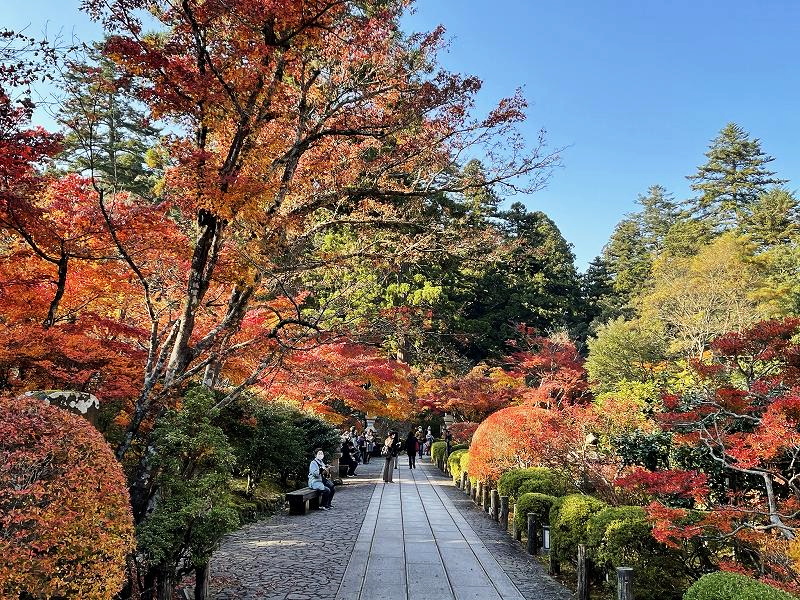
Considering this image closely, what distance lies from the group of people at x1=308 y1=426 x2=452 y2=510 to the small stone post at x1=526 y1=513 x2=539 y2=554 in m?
4.94

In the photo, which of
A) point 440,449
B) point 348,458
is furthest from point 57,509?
point 440,449

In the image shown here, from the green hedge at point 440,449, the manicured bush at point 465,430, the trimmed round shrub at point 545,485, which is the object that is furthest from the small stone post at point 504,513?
the green hedge at point 440,449

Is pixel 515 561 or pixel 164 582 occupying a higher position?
pixel 164 582

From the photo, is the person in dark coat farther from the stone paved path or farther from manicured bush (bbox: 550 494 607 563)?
manicured bush (bbox: 550 494 607 563)

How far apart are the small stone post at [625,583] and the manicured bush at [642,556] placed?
1.57 feet

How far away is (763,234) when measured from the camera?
106 ft

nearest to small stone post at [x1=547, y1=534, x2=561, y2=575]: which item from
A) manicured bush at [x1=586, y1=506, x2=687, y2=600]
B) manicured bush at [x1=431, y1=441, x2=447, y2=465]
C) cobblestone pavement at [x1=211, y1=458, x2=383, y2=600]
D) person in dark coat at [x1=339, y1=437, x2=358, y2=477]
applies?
manicured bush at [x1=586, y1=506, x2=687, y2=600]

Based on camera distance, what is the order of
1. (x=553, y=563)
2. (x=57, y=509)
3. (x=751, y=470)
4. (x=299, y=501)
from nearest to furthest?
(x=57, y=509), (x=751, y=470), (x=553, y=563), (x=299, y=501)

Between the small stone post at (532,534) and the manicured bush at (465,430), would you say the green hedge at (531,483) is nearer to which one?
the small stone post at (532,534)

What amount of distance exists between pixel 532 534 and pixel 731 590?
4.63 metres

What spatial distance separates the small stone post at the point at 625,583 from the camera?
4.69m

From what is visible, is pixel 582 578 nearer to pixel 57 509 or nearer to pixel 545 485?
pixel 545 485

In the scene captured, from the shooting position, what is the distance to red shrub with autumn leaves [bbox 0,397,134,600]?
2918mm

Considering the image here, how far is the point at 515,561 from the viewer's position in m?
7.23
